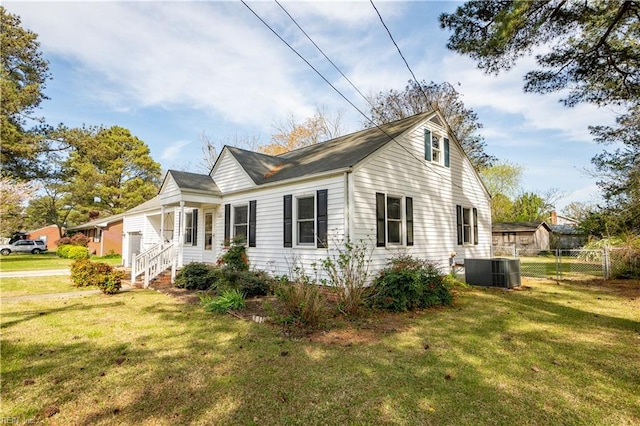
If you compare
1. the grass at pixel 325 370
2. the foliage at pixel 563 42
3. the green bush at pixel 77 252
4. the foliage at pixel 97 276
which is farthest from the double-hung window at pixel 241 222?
the green bush at pixel 77 252

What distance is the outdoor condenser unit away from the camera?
34.1 ft

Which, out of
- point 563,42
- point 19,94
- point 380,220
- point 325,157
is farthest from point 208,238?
point 19,94

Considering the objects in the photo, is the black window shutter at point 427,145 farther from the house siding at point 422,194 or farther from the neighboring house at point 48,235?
the neighboring house at point 48,235

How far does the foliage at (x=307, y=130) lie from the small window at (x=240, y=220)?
17746 mm

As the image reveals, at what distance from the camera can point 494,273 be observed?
10.6 meters

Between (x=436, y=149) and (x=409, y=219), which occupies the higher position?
(x=436, y=149)

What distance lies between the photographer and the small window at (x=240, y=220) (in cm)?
1177

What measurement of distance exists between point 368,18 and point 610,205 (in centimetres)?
1330

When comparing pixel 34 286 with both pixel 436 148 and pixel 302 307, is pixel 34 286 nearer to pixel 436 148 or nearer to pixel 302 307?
pixel 302 307

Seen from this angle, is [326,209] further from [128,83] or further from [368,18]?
[128,83]

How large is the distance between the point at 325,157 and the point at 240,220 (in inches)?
157

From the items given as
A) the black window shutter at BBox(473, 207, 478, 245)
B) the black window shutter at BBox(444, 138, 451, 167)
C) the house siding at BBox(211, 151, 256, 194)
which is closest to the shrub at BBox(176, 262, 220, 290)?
the house siding at BBox(211, 151, 256, 194)

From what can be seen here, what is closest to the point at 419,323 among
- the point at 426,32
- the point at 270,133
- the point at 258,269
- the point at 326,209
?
the point at 326,209

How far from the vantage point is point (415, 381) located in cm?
371
